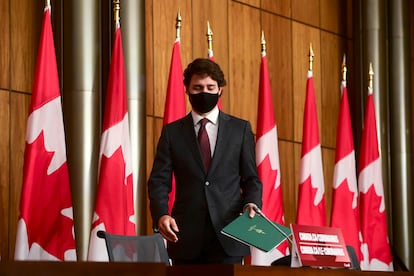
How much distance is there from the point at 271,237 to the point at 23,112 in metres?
2.75

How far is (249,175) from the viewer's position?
4.07 metres

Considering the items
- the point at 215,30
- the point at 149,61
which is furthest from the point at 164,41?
the point at 215,30

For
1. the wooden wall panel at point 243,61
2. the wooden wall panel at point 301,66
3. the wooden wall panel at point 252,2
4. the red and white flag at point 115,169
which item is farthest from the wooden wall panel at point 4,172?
the wooden wall panel at point 301,66

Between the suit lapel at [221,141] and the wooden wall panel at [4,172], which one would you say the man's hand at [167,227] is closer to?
the suit lapel at [221,141]

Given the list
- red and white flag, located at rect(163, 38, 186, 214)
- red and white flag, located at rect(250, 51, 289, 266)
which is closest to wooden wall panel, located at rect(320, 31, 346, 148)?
red and white flag, located at rect(250, 51, 289, 266)

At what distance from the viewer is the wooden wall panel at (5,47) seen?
5629 mm

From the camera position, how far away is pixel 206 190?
3994 millimetres

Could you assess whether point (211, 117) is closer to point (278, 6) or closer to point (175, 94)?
point (175, 94)

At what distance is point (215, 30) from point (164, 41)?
2.03 feet

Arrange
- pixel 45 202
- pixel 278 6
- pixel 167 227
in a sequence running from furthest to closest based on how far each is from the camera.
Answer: pixel 278 6
pixel 45 202
pixel 167 227

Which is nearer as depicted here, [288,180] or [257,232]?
[257,232]

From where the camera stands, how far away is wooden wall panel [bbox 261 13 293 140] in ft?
25.2

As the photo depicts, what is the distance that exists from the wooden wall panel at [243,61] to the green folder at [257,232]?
150 inches

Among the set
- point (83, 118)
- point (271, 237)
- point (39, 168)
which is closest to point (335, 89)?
point (83, 118)
